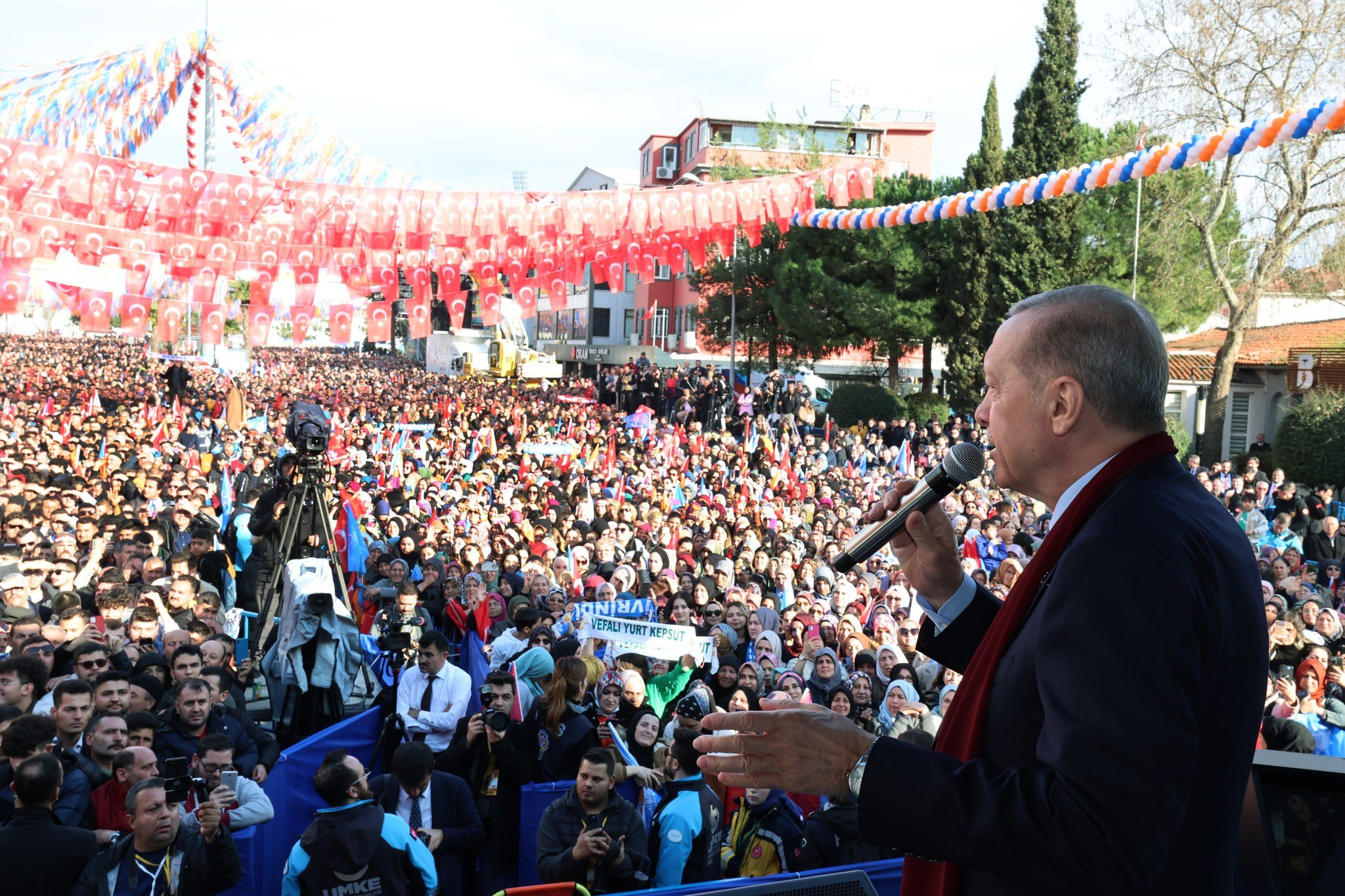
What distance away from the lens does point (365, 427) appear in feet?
69.5

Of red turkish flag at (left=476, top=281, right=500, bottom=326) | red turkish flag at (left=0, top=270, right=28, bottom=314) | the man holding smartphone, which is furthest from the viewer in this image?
red turkish flag at (left=476, top=281, right=500, bottom=326)

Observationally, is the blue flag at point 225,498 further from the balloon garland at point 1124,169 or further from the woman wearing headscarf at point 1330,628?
the woman wearing headscarf at point 1330,628

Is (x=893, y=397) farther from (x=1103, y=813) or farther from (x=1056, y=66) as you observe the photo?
(x=1103, y=813)

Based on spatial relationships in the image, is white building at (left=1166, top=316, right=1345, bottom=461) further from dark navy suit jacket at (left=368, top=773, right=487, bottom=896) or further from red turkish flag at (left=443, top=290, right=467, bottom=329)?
dark navy suit jacket at (left=368, top=773, right=487, bottom=896)

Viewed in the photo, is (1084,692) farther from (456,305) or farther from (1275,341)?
(1275,341)

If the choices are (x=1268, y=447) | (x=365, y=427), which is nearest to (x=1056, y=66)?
(x=1268, y=447)

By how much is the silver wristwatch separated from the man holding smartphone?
3795 mm

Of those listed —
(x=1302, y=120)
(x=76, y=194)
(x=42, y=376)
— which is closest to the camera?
(x=1302, y=120)

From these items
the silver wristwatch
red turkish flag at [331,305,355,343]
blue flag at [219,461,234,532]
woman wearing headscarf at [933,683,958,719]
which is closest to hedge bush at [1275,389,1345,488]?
woman wearing headscarf at [933,683,958,719]

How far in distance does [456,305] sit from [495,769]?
7.80 meters

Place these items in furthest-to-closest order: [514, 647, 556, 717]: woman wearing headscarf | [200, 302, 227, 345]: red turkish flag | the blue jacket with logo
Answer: [200, 302, 227, 345]: red turkish flag → [514, 647, 556, 717]: woman wearing headscarf → the blue jacket with logo

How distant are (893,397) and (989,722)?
2759 cm

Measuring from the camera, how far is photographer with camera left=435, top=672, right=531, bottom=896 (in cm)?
618

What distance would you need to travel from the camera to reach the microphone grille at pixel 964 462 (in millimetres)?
2018
